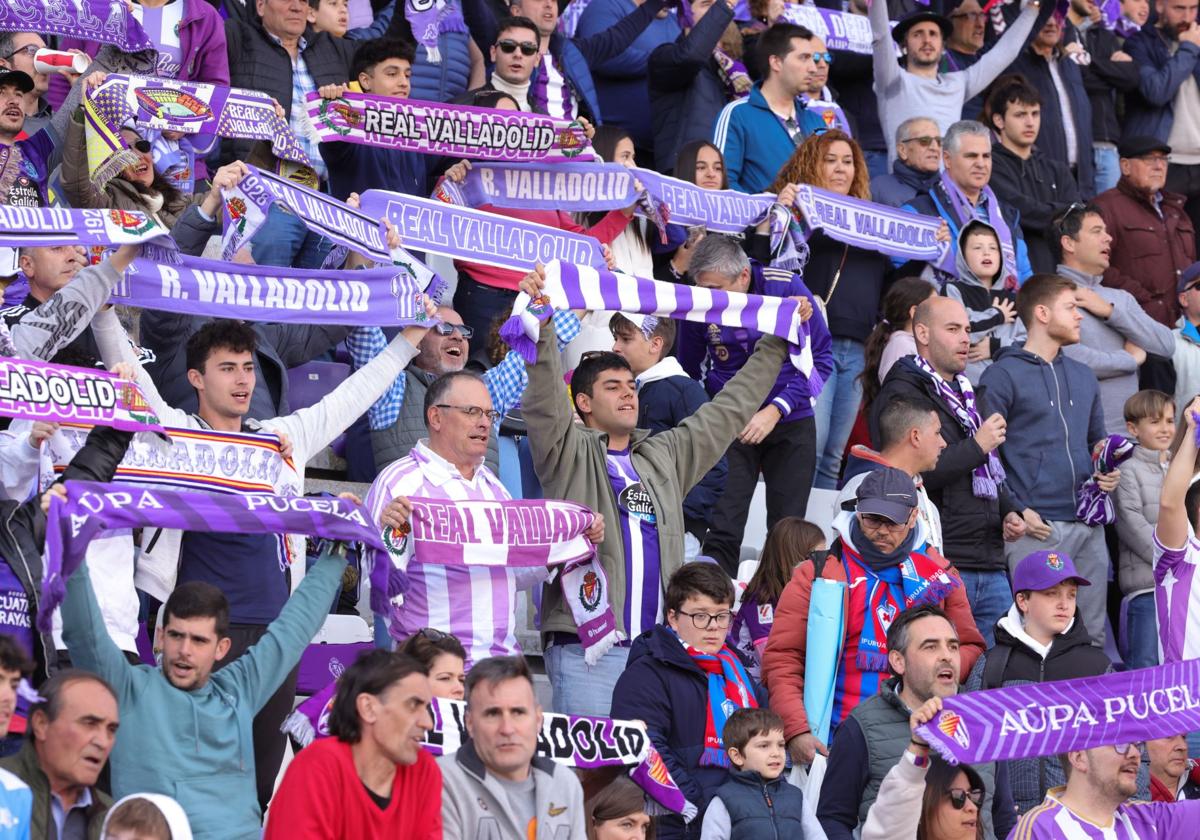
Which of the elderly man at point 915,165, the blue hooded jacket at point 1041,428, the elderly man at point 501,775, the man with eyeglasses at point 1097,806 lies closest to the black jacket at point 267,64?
the elderly man at point 915,165

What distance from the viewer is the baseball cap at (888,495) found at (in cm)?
789

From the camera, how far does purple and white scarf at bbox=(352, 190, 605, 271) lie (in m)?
9.84

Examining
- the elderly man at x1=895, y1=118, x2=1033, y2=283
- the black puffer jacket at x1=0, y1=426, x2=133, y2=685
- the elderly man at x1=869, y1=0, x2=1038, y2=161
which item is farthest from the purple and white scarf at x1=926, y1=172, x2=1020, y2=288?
the black puffer jacket at x1=0, y1=426, x2=133, y2=685

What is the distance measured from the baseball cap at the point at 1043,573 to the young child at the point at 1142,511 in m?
2.20

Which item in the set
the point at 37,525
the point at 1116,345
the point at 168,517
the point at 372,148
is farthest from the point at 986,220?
the point at 37,525

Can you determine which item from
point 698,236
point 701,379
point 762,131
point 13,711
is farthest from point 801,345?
point 13,711

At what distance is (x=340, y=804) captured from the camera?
598 centimetres

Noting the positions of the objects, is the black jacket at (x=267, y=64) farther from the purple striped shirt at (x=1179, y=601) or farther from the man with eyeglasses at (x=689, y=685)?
the purple striped shirt at (x=1179, y=601)

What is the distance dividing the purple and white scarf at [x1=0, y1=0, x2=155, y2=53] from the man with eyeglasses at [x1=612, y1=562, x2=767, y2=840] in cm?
436

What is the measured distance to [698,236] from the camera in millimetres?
10984

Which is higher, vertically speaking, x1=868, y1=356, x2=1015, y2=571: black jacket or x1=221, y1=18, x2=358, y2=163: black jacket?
x1=221, y1=18, x2=358, y2=163: black jacket

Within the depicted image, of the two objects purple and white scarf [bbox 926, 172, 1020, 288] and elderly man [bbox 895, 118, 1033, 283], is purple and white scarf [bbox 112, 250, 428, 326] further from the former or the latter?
elderly man [bbox 895, 118, 1033, 283]

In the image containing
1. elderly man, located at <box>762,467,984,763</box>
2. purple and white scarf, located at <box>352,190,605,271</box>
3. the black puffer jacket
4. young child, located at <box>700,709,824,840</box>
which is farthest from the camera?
purple and white scarf, located at <box>352,190,605,271</box>

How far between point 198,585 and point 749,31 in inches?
305
